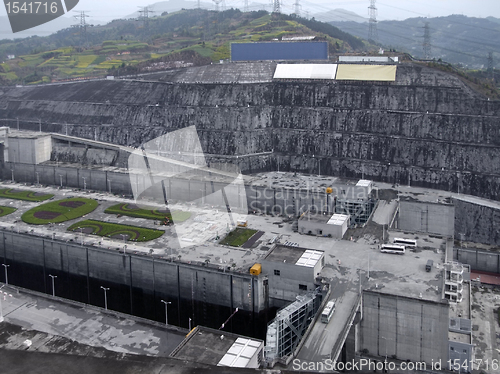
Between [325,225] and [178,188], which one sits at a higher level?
[178,188]

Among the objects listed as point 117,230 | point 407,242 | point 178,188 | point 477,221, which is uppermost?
point 178,188

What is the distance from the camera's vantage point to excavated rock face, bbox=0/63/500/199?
7250 cm

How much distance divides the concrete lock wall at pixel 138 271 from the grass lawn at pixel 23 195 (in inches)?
529

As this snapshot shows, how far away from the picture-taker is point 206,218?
6075 centimetres

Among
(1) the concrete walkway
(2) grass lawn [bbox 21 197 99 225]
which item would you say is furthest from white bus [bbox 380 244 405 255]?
(2) grass lawn [bbox 21 197 99 225]

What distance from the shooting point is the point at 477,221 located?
6494 centimetres

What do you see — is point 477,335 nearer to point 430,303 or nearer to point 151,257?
point 430,303

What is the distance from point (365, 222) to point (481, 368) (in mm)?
23665

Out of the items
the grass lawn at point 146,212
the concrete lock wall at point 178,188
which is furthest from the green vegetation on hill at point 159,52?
the grass lawn at point 146,212

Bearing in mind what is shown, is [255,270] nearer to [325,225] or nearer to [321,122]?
[325,225]

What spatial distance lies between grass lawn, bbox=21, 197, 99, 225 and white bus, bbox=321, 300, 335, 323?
37240mm

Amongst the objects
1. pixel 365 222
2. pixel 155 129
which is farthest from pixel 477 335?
pixel 155 129

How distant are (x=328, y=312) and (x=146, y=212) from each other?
3344 centimetres

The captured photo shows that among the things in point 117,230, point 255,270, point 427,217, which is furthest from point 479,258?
point 117,230
